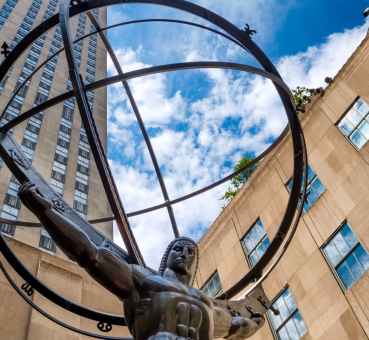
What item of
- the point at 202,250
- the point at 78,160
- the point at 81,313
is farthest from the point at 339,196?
the point at 78,160

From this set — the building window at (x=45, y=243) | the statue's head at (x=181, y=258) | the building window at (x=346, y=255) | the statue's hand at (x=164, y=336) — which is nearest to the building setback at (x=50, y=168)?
the building window at (x=45, y=243)

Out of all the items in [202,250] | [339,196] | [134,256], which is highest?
[202,250]

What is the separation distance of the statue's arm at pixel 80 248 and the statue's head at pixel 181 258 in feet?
1.90

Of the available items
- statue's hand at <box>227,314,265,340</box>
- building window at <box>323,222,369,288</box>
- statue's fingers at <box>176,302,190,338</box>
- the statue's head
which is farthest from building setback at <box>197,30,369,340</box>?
statue's fingers at <box>176,302,190,338</box>

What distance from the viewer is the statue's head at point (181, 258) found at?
4.02 metres

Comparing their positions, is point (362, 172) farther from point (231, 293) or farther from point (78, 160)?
point (78, 160)

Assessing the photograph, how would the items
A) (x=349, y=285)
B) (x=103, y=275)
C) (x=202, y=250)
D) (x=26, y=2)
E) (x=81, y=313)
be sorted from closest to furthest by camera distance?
→ (x=103, y=275) < (x=81, y=313) < (x=349, y=285) < (x=202, y=250) < (x=26, y=2)

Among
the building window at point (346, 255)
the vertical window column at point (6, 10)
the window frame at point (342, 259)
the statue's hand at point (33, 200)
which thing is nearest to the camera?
the statue's hand at point (33, 200)

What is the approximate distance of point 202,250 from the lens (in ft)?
59.7

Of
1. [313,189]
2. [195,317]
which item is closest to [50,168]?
[313,189]

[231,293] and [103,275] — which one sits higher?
[231,293]

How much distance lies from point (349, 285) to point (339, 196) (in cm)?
266

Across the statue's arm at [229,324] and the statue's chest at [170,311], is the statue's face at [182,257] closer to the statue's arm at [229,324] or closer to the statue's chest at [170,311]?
the statue's chest at [170,311]

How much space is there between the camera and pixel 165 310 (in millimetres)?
3393
